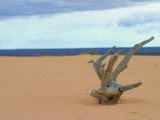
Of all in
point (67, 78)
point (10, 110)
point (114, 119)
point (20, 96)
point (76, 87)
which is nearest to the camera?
point (114, 119)

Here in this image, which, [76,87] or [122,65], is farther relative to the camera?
[76,87]

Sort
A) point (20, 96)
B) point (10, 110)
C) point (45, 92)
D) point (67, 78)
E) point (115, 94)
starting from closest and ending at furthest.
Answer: point (10, 110) < point (115, 94) < point (20, 96) < point (45, 92) < point (67, 78)

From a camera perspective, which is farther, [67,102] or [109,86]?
[67,102]

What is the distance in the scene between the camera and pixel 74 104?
11039mm

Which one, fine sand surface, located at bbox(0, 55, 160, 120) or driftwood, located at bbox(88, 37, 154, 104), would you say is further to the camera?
driftwood, located at bbox(88, 37, 154, 104)

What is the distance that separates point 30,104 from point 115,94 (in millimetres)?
1921

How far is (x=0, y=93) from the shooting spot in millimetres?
13188

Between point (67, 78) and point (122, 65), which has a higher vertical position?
point (67, 78)

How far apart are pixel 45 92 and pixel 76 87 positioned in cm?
166

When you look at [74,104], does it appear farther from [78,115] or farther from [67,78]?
[67,78]

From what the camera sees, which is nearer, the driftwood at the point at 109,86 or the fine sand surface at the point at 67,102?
the fine sand surface at the point at 67,102

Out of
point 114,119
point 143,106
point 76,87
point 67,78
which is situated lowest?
point 114,119

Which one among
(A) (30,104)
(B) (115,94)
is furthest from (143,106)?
(A) (30,104)

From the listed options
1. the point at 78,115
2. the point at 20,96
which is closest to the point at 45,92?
the point at 20,96
